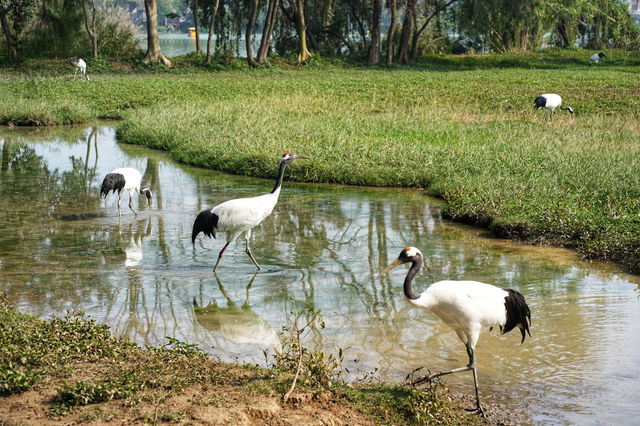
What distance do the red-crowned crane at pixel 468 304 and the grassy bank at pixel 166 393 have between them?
42 centimetres

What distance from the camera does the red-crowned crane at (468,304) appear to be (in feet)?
17.7

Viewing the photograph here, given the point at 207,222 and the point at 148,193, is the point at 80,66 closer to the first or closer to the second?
the point at 148,193

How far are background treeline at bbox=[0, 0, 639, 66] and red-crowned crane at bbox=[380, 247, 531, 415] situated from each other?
32.9 meters

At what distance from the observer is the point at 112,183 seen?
11594mm

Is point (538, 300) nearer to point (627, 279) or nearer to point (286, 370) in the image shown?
point (627, 279)

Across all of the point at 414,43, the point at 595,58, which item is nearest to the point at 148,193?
the point at 595,58

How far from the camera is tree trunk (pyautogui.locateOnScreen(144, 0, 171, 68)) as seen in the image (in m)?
37.0

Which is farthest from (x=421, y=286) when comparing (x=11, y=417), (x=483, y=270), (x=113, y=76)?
(x=113, y=76)

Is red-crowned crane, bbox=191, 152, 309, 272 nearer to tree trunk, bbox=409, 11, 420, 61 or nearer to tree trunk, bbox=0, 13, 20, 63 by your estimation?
tree trunk, bbox=0, 13, 20, 63

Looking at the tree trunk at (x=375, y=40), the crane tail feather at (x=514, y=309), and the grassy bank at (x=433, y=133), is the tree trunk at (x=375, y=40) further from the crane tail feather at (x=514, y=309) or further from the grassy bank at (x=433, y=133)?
the crane tail feather at (x=514, y=309)

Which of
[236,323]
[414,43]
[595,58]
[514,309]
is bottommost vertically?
[236,323]

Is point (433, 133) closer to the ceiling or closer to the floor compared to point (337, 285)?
closer to the ceiling

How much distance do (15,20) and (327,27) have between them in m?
20.8

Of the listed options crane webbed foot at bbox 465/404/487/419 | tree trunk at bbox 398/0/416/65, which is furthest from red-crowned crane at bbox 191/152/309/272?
tree trunk at bbox 398/0/416/65
